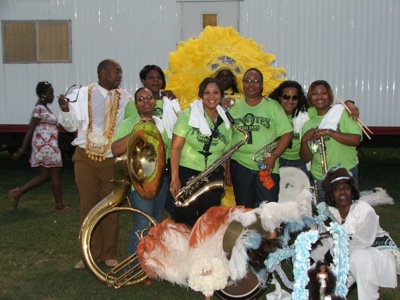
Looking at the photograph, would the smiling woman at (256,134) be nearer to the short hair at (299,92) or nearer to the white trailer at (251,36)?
the short hair at (299,92)

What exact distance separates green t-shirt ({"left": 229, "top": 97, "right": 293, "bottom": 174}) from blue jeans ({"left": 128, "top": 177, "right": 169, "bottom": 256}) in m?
0.76

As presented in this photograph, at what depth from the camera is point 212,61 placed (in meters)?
5.57

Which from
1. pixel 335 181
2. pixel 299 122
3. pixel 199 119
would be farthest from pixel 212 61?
pixel 335 181

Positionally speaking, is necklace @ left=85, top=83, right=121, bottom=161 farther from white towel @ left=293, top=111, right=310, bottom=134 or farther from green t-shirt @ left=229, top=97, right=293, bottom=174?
white towel @ left=293, top=111, right=310, bottom=134

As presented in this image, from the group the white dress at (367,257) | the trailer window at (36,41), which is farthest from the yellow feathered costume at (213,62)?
the trailer window at (36,41)

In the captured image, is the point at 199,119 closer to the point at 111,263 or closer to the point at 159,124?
the point at 159,124

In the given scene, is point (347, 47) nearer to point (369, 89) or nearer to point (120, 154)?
point (369, 89)

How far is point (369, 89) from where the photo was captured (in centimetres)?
949

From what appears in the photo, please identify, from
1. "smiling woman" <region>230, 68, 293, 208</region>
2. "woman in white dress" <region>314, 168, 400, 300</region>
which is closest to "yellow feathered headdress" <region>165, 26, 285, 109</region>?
"smiling woman" <region>230, 68, 293, 208</region>

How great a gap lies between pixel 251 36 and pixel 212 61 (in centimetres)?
394

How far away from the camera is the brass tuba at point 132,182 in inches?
167

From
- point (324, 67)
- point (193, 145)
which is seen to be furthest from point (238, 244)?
point (324, 67)

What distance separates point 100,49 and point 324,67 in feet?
13.1

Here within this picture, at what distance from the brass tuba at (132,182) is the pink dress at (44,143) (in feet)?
10.1
